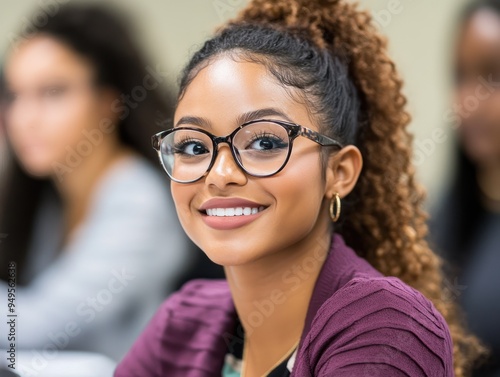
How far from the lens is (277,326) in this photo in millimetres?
1231

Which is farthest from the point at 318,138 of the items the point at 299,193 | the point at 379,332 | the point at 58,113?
the point at 58,113

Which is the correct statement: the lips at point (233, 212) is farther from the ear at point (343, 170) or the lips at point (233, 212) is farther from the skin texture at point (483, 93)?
the skin texture at point (483, 93)

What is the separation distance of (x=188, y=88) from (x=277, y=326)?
0.41m

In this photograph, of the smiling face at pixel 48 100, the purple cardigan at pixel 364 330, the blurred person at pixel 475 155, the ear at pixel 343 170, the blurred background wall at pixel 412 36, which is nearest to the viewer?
the purple cardigan at pixel 364 330

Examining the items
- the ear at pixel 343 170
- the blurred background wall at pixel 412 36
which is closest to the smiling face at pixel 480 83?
the blurred background wall at pixel 412 36

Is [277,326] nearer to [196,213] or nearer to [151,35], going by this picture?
[196,213]

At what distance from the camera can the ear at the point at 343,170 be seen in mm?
1200

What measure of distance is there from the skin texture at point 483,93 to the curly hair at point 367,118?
833 mm

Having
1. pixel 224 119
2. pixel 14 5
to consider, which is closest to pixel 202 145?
pixel 224 119

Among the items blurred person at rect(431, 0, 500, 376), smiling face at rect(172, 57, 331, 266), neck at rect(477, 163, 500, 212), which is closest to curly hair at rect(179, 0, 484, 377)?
smiling face at rect(172, 57, 331, 266)

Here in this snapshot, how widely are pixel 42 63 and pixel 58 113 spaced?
0.15 m

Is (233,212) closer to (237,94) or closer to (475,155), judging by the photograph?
(237,94)

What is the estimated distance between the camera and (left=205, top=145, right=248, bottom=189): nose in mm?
1086

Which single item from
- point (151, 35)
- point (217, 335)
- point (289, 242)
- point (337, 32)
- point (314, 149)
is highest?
point (151, 35)
